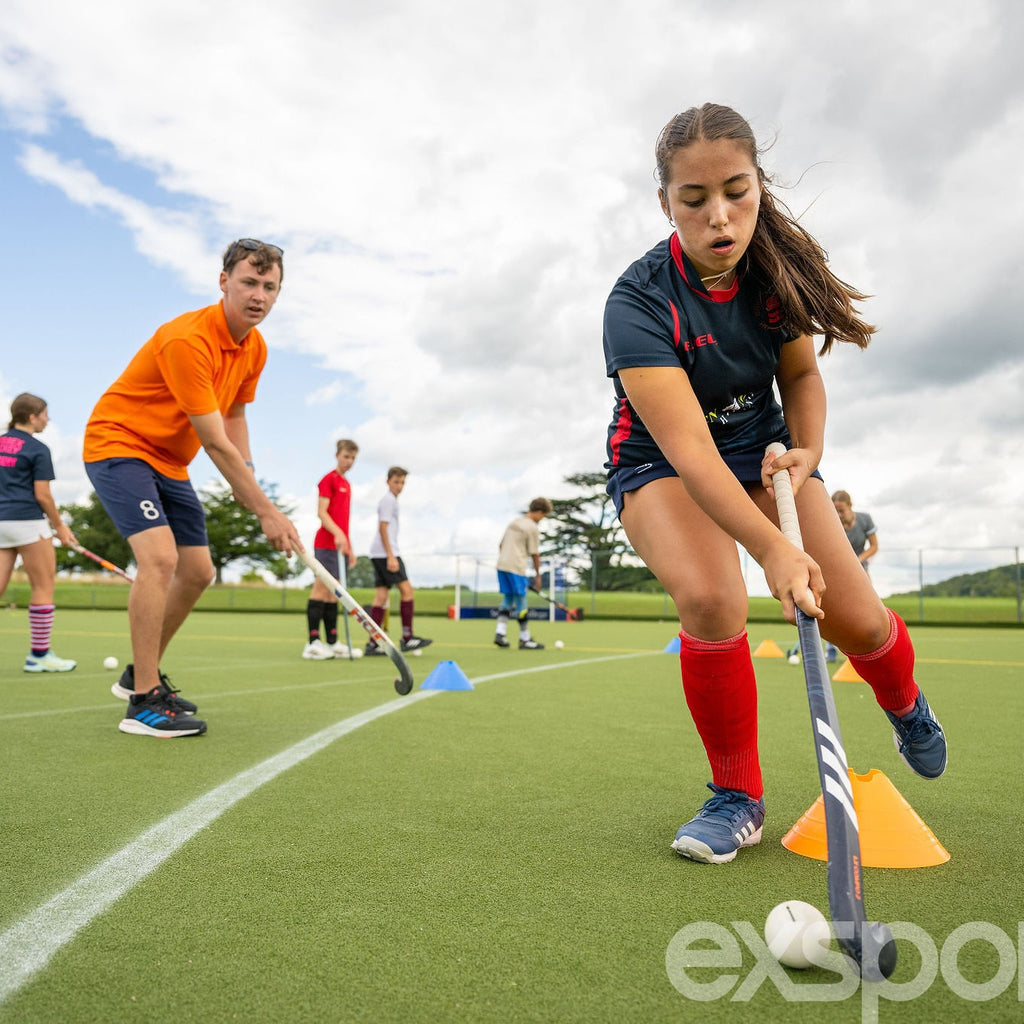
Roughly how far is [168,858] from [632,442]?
1.63 metres

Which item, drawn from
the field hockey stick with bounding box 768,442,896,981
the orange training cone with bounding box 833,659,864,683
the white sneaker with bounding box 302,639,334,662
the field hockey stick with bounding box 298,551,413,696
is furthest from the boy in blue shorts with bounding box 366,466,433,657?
the field hockey stick with bounding box 768,442,896,981

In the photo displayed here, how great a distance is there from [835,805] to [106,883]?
5.05 ft

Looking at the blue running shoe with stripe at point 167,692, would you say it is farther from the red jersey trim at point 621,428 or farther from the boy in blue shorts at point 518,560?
the boy in blue shorts at point 518,560

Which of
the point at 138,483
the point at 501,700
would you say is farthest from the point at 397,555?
the point at 138,483

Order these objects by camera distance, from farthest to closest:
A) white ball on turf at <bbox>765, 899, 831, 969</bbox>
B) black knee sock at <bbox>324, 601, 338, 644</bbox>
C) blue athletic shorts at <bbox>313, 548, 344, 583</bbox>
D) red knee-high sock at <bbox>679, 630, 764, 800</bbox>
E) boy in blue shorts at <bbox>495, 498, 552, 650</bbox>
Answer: boy in blue shorts at <bbox>495, 498, 552, 650</bbox>
blue athletic shorts at <bbox>313, 548, 344, 583</bbox>
black knee sock at <bbox>324, 601, 338, 644</bbox>
red knee-high sock at <bbox>679, 630, 764, 800</bbox>
white ball on turf at <bbox>765, 899, 831, 969</bbox>

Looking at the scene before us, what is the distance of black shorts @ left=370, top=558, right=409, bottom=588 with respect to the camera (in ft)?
32.3

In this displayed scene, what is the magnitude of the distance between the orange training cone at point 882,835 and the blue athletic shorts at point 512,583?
9125mm

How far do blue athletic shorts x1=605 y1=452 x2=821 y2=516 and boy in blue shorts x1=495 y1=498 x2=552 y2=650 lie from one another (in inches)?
340

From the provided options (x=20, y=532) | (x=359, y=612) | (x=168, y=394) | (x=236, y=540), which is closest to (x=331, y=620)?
(x=20, y=532)

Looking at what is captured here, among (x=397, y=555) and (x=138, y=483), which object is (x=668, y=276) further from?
(x=397, y=555)

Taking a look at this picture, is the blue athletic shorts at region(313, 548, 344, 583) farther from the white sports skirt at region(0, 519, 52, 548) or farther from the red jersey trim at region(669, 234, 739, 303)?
the red jersey trim at region(669, 234, 739, 303)

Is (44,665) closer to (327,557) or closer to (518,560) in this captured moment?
(327,557)

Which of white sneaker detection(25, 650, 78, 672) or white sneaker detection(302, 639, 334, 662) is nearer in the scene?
white sneaker detection(25, 650, 78, 672)

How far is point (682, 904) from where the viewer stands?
191 cm
